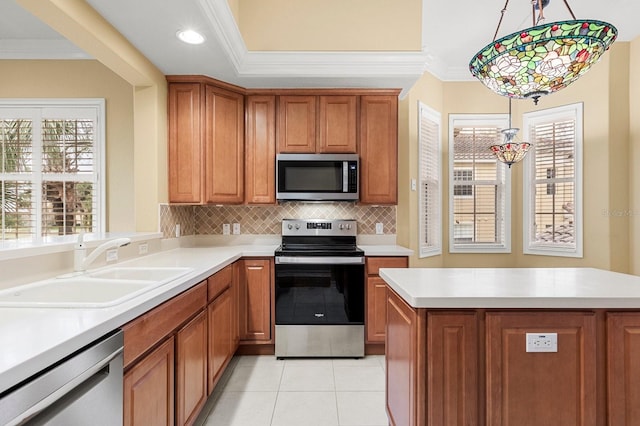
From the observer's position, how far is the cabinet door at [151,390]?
1.16m

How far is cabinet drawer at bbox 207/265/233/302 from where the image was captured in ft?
6.76

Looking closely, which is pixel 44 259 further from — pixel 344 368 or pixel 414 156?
pixel 414 156

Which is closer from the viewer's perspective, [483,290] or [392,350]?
[483,290]

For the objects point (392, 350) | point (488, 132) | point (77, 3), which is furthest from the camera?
point (488, 132)

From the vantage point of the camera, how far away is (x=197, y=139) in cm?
288

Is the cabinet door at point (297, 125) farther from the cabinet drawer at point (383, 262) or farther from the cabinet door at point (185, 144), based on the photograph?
the cabinet drawer at point (383, 262)

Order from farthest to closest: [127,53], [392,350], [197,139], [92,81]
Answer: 1. [92,81]
2. [197,139]
3. [127,53]
4. [392,350]

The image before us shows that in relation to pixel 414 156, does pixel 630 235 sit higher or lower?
lower

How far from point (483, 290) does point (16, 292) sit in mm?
2009

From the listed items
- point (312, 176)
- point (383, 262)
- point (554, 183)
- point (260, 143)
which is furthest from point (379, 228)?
point (554, 183)

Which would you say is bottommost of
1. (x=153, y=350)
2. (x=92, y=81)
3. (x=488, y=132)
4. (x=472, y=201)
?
(x=153, y=350)

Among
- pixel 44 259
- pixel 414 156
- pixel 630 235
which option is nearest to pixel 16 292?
pixel 44 259

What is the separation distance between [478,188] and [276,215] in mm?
2752

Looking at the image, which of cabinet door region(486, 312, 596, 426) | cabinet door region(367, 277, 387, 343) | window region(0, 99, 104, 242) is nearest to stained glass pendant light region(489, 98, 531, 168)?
cabinet door region(367, 277, 387, 343)
